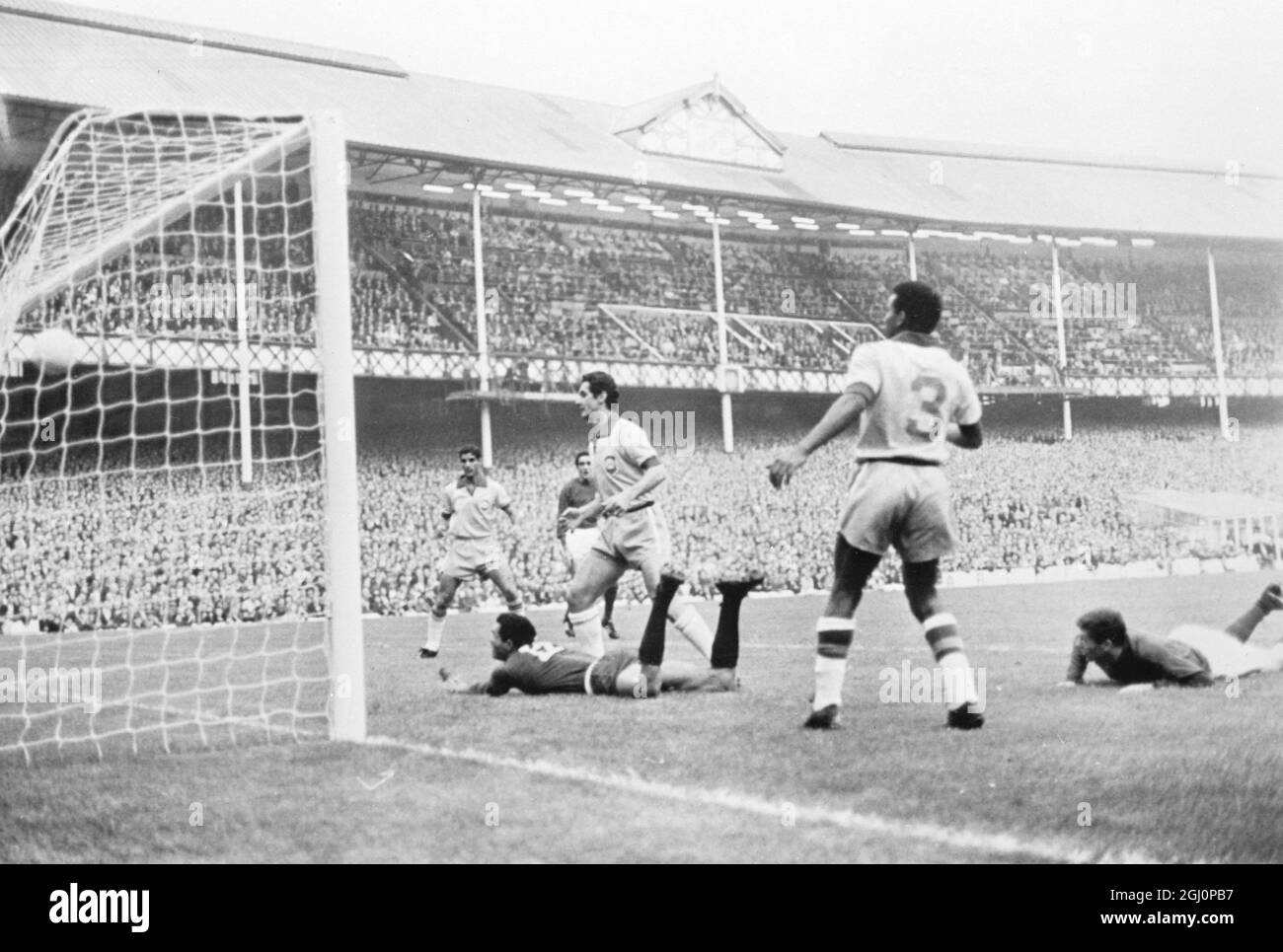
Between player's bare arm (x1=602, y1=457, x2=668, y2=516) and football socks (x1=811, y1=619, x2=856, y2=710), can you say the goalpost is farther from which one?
football socks (x1=811, y1=619, x2=856, y2=710)

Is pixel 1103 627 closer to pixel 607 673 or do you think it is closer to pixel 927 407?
pixel 927 407

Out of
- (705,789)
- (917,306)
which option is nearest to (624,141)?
(917,306)

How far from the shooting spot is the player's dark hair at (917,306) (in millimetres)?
4395

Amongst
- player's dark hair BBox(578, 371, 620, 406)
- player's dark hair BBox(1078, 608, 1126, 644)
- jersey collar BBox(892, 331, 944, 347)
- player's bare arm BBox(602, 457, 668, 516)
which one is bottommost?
player's dark hair BBox(1078, 608, 1126, 644)

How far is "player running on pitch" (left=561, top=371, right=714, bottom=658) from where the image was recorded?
595 cm

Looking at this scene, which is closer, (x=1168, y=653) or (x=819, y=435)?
(x=819, y=435)

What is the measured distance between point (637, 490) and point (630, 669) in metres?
0.80

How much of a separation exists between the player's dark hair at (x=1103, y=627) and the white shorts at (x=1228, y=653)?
0.47 meters

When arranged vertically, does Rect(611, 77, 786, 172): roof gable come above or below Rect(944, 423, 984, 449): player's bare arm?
above

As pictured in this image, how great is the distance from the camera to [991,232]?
374 inches

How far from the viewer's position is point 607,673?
548cm

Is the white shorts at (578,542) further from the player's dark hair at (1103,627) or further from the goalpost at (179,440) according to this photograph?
the player's dark hair at (1103,627)

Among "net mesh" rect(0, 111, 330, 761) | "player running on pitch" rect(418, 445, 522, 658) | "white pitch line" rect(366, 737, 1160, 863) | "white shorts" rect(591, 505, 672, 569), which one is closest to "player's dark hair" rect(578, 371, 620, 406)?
"white shorts" rect(591, 505, 672, 569)

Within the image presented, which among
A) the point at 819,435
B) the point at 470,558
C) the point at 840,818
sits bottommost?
the point at 840,818
